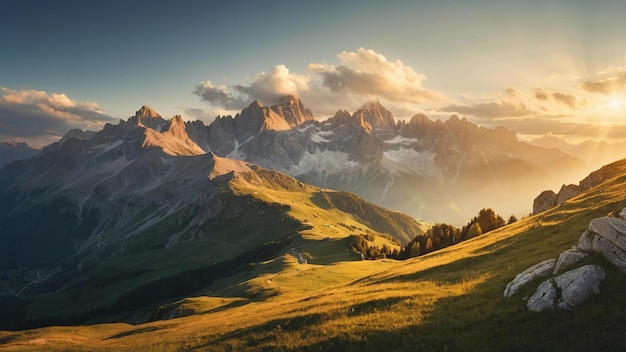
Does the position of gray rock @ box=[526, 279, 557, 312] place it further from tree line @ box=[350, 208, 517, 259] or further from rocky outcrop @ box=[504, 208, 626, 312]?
tree line @ box=[350, 208, 517, 259]

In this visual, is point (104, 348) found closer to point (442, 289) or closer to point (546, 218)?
point (442, 289)

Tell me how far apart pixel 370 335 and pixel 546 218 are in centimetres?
4475

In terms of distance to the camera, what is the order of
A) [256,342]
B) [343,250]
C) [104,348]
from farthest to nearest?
[343,250] → [104,348] → [256,342]

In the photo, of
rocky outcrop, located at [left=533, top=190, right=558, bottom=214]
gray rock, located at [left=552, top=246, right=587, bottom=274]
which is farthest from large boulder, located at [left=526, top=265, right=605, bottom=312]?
rocky outcrop, located at [left=533, top=190, right=558, bottom=214]

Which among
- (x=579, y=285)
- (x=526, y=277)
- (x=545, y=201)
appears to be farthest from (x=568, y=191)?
(x=579, y=285)

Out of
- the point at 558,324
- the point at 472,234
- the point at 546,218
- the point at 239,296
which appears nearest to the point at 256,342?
the point at 558,324

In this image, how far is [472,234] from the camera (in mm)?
112188

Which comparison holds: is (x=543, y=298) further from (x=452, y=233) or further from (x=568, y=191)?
(x=452, y=233)

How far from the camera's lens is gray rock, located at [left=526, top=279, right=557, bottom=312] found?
2444cm

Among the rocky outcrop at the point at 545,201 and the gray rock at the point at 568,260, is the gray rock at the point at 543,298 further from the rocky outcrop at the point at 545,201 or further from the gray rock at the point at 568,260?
the rocky outcrop at the point at 545,201

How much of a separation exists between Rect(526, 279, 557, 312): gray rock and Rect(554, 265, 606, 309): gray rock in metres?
0.45

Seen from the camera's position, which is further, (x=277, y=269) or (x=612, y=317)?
(x=277, y=269)

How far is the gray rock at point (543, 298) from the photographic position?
24.4 metres

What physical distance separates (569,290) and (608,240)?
549cm
